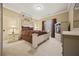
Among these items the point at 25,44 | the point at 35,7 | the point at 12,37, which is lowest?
the point at 25,44

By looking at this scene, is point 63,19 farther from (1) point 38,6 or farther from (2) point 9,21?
(2) point 9,21

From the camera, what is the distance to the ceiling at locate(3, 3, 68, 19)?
2.28 meters

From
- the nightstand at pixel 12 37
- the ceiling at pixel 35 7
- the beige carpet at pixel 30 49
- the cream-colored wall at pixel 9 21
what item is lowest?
the beige carpet at pixel 30 49

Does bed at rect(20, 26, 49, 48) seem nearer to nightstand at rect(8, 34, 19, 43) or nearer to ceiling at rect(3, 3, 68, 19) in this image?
nightstand at rect(8, 34, 19, 43)

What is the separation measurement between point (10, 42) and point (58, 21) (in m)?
1.42

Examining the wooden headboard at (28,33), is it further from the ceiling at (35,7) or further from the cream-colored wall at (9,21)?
the ceiling at (35,7)

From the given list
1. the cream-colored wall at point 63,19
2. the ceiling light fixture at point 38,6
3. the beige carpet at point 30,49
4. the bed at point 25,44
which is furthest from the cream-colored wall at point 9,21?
the cream-colored wall at point 63,19

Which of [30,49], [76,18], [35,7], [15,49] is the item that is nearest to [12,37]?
[15,49]

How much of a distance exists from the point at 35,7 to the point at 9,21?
771 millimetres

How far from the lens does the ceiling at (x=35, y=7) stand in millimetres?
2283

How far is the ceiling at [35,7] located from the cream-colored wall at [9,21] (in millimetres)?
127

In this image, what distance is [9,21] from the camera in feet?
7.66

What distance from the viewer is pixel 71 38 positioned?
192 centimetres

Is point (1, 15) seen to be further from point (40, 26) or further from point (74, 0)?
point (74, 0)
